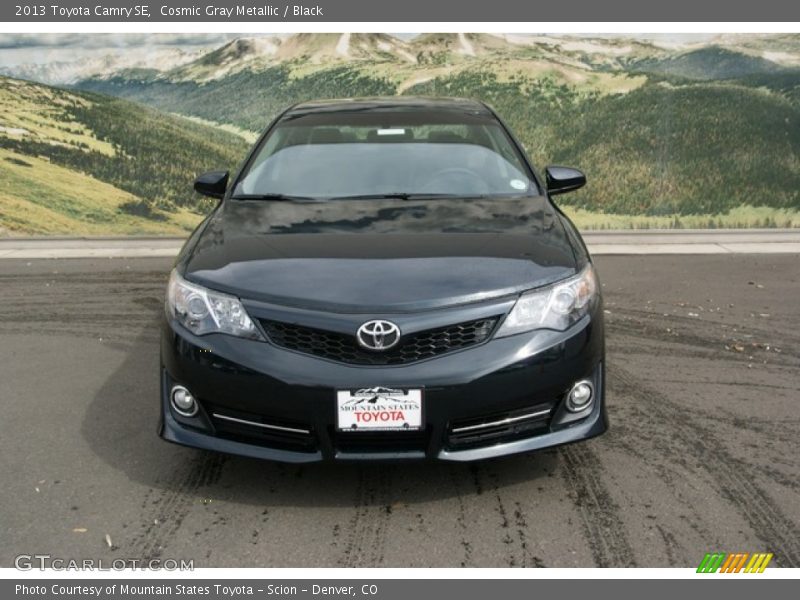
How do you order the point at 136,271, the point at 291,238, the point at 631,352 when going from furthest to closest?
the point at 136,271, the point at 631,352, the point at 291,238

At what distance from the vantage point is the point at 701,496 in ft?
12.7

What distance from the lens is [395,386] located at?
11.5 feet

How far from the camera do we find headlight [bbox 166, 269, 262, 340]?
12.0 feet

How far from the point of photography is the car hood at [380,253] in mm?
3670

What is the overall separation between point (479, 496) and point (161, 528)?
4.13 feet

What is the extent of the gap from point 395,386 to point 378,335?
199 millimetres

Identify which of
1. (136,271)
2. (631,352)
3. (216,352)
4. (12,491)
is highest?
(216,352)

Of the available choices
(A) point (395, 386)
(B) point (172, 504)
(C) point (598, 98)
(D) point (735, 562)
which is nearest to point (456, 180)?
(A) point (395, 386)

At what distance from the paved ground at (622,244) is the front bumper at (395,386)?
19.7ft

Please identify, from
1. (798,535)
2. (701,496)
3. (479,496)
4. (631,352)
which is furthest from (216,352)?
(631,352)

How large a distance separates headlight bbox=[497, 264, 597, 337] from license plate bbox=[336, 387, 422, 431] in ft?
1.41

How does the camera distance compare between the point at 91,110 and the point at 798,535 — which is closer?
the point at 798,535

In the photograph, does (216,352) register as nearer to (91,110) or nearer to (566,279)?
(566,279)

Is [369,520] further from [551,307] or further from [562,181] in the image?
[562,181]
